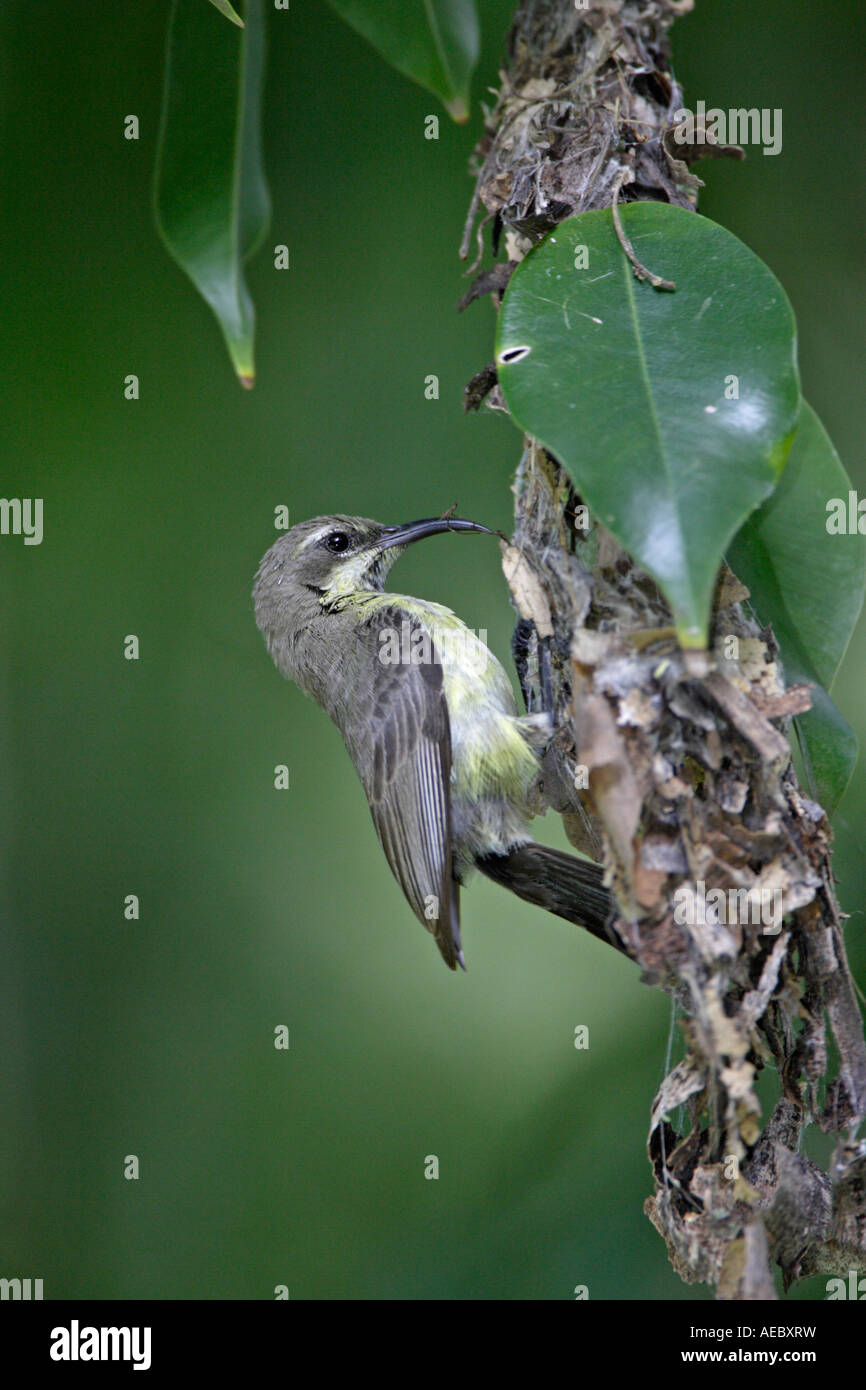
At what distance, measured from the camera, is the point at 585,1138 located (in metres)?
3.37

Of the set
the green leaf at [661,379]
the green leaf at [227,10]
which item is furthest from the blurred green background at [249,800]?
the green leaf at [227,10]

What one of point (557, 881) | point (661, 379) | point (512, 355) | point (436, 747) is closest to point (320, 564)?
point (436, 747)

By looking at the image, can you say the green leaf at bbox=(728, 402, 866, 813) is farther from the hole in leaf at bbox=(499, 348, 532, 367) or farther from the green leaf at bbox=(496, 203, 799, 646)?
the hole in leaf at bbox=(499, 348, 532, 367)

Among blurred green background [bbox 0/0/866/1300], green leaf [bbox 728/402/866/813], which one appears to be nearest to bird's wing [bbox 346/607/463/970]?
blurred green background [bbox 0/0/866/1300]

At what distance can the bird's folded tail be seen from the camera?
237 cm

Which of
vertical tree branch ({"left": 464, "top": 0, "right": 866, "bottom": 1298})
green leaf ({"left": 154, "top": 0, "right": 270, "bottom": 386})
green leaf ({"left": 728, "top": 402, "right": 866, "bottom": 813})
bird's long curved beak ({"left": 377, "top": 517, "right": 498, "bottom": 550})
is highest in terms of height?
bird's long curved beak ({"left": 377, "top": 517, "right": 498, "bottom": 550})

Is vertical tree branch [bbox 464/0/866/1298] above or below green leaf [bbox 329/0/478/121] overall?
below

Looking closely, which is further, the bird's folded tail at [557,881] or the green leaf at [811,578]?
the bird's folded tail at [557,881]

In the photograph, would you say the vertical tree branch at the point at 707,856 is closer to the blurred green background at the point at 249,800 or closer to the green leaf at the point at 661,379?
the green leaf at the point at 661,379

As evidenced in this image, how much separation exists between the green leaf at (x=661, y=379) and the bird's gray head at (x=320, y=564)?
4.32 ft

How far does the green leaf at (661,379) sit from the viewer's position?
1.16 m

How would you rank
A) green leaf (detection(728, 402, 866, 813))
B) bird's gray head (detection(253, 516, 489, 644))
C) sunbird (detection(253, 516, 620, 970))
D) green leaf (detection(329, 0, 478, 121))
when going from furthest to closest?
bird's gray head (detection(253, 516, 489, 644)) < sunbird (detection(253, 516, 620, 970)) < green leaf (detection(728, 402, 866, 813)) < green leaf (detection(329, 0, 478, 121))

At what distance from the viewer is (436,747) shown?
101 inches

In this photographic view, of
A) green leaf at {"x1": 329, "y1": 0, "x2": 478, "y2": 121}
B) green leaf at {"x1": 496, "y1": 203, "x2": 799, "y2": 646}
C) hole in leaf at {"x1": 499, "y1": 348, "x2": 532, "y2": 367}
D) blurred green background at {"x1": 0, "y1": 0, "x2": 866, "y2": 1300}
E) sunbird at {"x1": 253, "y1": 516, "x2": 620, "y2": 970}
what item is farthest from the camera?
blurred green background at {"x1": 0, "y1": 0, "x2": 866, "y2": 1300}
